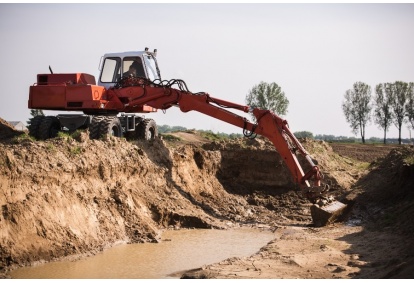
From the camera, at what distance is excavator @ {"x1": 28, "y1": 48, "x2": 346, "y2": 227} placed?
727 inches

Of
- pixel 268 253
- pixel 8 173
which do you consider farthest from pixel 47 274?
pixel 268 253

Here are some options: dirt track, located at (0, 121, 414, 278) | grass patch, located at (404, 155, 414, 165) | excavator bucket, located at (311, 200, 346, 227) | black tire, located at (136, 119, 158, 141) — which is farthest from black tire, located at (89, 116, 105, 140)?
grass patch, located at (404, 155, 414, 165)

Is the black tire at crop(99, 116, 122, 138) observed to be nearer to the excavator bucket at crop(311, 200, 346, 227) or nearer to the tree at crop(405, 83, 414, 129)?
the excavator bucket at crop(311, 200, 346, 227)

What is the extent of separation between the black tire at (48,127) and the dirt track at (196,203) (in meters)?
1.05

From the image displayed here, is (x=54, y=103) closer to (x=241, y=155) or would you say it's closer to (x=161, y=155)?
(x=161, y=155)

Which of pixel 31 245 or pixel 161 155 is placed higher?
pixel 161 155

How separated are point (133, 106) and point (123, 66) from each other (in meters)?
1.41

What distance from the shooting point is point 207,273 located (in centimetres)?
1194

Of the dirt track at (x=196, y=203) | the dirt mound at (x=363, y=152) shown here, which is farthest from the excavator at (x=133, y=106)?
the dirt mound at (x=363, y=152)

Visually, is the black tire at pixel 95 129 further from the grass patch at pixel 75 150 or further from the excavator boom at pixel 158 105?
the grass patch at pixel 75 150

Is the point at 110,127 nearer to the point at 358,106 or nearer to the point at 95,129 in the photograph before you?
the point at 95,129

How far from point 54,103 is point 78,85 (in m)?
1.00

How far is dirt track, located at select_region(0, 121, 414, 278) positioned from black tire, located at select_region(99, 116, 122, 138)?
663 mm

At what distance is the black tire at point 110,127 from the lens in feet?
59.9
